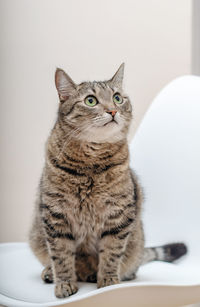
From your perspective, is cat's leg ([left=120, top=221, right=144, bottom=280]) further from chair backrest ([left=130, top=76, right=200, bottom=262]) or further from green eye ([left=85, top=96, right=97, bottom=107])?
green eye ([left=85, top=96, right=97, bottom=107])

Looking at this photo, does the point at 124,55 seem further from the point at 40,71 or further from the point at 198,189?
the point at 198,189

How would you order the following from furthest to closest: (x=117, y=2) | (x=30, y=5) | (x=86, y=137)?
(x=117, y=2) → (x=30, y=5) → (x=86, y=137)

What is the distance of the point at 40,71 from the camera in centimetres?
132

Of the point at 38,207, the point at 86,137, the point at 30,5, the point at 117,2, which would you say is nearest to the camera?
the point at 86,137

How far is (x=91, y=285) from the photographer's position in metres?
1.06

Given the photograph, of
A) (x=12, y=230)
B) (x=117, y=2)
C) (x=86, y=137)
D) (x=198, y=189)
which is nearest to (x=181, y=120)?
(x=198, y=189)

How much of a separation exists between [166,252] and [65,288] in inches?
18.5

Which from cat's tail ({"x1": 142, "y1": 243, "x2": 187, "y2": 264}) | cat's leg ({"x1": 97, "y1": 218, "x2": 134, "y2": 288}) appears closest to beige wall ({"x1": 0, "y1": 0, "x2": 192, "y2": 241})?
cat's leg ({"x1": 97, "y1": 218, "x2": 134, "y2": 288})

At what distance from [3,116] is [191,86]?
750mm

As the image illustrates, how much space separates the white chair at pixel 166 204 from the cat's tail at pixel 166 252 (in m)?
0.02

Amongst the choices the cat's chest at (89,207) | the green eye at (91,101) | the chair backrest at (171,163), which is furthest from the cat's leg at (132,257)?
the green eye at (91,101)

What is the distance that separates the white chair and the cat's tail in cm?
2

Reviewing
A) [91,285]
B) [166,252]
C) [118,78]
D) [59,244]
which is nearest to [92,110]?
[118,78]

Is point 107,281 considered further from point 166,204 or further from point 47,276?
point 166,204
